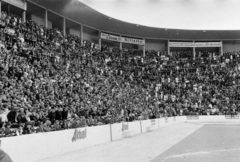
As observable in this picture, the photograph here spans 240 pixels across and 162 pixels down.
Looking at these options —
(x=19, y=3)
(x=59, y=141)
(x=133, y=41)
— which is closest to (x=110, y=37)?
(x=133, y=41)

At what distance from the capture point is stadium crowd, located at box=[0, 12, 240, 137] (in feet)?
58.5

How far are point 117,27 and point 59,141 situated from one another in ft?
109

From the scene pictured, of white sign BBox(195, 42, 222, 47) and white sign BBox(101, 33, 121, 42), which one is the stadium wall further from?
white sign BBox(195, 42, 222, 47)

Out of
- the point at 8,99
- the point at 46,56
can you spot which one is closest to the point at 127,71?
the point at 46,56

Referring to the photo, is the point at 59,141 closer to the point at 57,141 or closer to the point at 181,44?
the point at 57,141

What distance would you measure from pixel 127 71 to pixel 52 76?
20.6 meters

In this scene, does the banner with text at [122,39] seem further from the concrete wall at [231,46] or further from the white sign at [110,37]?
the concrete wall at [231,46]

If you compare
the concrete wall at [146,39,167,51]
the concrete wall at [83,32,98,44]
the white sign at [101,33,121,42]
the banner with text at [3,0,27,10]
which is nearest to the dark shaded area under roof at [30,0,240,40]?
the white sign at [101,33,121,42]

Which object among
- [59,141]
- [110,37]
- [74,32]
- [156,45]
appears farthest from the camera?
[156,45]

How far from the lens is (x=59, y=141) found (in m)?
14.1

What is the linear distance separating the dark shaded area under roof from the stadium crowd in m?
2.71

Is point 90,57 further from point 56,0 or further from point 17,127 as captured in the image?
point 17,127

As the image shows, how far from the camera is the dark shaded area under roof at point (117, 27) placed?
34.3 m

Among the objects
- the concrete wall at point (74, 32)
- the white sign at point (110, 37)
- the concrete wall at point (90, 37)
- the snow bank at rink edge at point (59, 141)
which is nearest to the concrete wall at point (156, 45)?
the white sign at point (110, 37)
